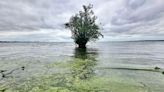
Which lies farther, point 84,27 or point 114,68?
point 84,27

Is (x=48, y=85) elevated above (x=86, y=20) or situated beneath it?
situated beneath

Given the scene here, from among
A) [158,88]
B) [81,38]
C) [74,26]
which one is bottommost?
[158,88]

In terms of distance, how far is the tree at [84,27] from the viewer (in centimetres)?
4759

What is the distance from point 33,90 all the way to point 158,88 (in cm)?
636

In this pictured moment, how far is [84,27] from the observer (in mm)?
47156

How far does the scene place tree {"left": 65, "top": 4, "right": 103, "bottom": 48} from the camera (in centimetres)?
4759

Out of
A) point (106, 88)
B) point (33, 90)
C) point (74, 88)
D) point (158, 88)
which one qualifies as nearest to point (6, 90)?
point (33, 90)

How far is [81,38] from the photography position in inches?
1902

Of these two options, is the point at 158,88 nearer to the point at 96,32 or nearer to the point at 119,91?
the point at 119,91

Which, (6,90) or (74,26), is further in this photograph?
(74,26)

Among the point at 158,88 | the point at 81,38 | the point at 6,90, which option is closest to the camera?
the point at 6,90

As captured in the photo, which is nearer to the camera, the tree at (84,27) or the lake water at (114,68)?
the lake water at (114,68)

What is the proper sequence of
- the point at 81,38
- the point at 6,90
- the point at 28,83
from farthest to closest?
the point at 81,38, the point at 28,83, the point at 6,90

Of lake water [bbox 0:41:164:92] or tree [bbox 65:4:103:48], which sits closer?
lake water [bbox 0:41:164:92]
